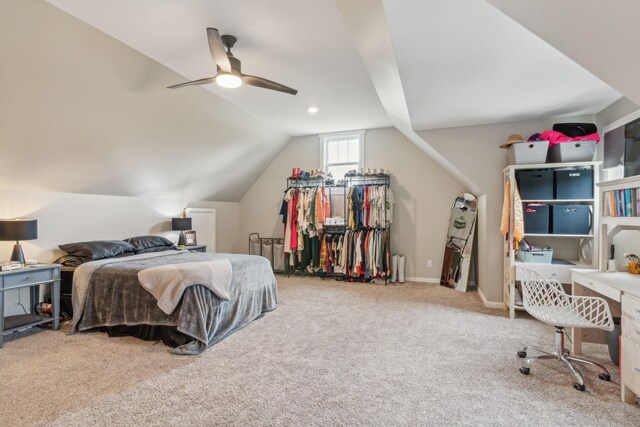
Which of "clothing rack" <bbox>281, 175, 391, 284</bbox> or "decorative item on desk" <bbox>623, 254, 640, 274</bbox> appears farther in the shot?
"clothing rack" <bbox>281, 175, 391, 284</bbox>

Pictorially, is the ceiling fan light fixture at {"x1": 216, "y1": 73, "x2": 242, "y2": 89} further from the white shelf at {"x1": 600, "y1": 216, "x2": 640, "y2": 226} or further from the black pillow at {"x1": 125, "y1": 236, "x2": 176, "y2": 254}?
the white shelf at {"x1": 600, "y1": 216, "x2": 640, "y2": 226}

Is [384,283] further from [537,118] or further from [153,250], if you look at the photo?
[153,250]

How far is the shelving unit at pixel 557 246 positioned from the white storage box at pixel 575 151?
72 millimetres

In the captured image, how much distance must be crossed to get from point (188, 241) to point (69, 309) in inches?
79.2

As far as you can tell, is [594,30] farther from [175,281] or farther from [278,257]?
[278,257]

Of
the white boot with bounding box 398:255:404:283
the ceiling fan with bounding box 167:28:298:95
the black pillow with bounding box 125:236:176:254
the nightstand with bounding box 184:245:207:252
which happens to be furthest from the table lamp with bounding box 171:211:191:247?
the white boot with bounding box 398:255:404:283

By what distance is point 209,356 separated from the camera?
264cm

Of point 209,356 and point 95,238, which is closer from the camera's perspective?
point 209,356

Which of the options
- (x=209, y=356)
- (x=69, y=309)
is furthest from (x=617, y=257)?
(x=69, y=309)

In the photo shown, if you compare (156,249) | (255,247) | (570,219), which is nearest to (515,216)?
(570,219)

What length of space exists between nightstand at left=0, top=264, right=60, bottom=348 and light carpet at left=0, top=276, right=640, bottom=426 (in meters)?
0.15

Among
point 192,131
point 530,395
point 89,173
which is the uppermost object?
point 192,131

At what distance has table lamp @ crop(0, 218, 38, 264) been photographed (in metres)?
2.90

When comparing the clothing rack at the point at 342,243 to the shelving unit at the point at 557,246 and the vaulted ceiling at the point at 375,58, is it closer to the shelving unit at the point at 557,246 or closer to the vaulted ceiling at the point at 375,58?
the vaulted ceiling at the point at 375,58
